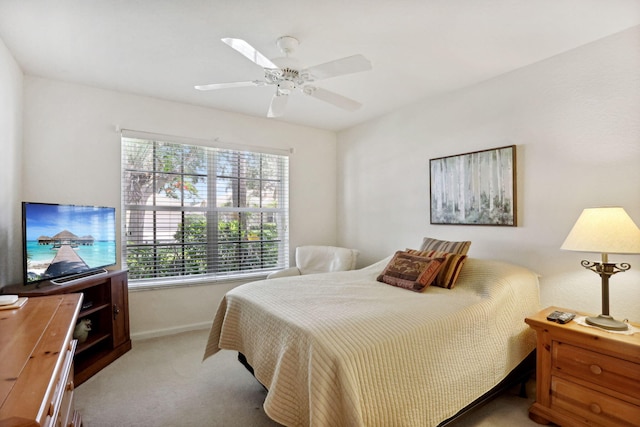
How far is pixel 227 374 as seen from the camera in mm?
2502

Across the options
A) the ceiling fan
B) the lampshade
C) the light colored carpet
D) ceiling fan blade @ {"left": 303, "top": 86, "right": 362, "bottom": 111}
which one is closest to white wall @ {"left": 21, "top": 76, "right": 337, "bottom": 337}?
the light colored carpet

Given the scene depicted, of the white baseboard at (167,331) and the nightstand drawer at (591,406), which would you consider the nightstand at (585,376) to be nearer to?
the nightstand drawer at (591,406)

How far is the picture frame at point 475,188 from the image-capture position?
104 inches

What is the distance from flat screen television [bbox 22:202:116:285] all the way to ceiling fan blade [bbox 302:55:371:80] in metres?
2.19

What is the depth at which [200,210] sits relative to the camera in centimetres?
357

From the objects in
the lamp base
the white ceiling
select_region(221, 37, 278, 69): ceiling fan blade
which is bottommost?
the lamp base

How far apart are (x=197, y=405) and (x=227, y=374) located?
1.38 ft

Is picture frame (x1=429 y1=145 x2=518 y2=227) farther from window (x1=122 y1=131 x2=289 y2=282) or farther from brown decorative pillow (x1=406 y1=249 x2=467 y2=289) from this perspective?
window (x1=122 y1=131 x2=289 y2=282)

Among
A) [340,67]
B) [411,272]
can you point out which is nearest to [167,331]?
[411,272]

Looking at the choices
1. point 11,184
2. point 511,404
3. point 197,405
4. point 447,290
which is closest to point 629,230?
point 447,290

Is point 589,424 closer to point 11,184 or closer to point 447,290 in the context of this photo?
point 447,290

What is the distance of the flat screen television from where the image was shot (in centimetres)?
223

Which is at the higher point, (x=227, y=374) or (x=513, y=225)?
(x=513, y=225)

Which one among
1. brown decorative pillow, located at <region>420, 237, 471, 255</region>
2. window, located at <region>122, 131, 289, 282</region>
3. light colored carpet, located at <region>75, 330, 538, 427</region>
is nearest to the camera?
light colored carpet, located at <region>75, 330, 538, 427</region>
